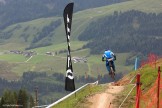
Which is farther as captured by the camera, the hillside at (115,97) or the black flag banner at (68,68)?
the hillside at (115,97)

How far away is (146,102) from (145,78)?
6780 mm

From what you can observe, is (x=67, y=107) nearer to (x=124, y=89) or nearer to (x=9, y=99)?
(x=124, y=89)

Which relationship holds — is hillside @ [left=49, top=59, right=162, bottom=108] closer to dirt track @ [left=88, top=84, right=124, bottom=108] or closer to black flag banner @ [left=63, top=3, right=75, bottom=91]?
dirt track @ [left=88, top=84, right=124, bottom=108]

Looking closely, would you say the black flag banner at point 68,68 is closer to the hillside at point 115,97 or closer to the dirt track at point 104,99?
the hillside at point 115,97

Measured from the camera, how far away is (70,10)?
24.0 meters

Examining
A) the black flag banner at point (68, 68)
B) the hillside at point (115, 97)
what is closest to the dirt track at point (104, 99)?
the hillside at point (115, 97)

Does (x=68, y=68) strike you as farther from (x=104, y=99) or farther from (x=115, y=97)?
(x=115, y=97)

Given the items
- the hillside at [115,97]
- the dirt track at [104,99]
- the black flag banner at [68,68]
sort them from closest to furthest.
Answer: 1. the black flag banner at [68,68]
2. the hillside at [115,97]
3. the dirt track at [104,99]

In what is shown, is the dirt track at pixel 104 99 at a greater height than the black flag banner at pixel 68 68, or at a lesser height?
lesser

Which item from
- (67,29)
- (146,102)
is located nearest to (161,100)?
(146,102)

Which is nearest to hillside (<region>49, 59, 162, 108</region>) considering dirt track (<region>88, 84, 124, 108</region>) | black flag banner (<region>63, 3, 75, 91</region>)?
dirt track (<region>88, 84, 124, 108</region>)

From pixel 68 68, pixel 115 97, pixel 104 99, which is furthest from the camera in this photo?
pixel 104 99

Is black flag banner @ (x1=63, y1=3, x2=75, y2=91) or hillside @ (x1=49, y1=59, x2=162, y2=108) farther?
hillside @ (x1=49, y1=59, x2=162, y2=108)

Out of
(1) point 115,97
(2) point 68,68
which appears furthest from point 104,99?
(2) point 68,68
